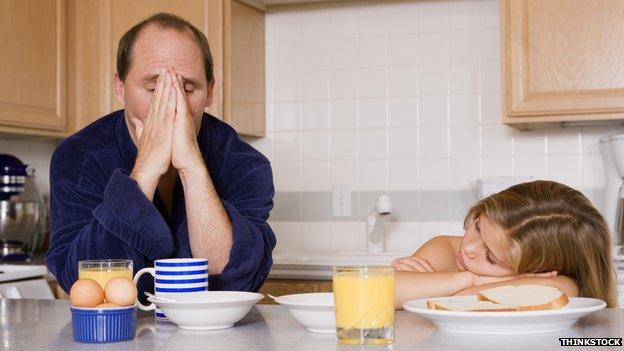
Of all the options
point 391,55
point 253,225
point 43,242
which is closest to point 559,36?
point 391,55

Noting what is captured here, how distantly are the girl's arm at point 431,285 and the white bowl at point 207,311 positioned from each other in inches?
15.1

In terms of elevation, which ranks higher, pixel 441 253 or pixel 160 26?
pixel 160 26

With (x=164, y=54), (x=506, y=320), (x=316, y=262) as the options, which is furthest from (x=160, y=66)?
(x=316, y=262)

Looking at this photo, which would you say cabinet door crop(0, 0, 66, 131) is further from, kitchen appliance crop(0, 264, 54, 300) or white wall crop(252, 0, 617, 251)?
white wall crop(252, 0, 617, 251)

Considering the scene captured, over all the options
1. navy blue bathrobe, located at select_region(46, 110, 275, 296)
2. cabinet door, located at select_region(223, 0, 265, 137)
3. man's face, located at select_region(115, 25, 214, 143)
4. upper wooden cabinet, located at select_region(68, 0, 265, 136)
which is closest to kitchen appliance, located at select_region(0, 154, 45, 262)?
upper wooden cabinet, located at select_region(68, 0, 265, 136)

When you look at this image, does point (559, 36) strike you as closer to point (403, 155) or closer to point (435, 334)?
point (403, 155)

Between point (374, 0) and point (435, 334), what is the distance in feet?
7.91

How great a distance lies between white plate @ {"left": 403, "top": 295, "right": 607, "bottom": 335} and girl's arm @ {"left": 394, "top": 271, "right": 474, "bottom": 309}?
1.11ft

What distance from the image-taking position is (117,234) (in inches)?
59.5

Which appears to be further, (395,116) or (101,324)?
(395,116)

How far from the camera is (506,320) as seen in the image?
1.10 metres

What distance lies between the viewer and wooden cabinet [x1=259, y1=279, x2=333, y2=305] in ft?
9.41

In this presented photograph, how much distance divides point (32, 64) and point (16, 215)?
549 millimetres

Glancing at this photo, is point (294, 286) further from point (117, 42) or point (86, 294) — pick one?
point (86, 294)
